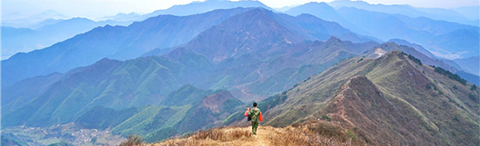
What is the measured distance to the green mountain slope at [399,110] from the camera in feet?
109

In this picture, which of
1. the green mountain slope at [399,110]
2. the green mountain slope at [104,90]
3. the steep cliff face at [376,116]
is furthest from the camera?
the green mountain slope at [104,90]

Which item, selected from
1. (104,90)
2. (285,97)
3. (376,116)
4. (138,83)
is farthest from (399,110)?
(104,90)

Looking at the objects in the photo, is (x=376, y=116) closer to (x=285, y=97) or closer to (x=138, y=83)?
(x=285, y=97)

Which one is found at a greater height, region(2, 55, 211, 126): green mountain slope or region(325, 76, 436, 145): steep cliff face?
region(2, 55, 211, 126): green mountain slope

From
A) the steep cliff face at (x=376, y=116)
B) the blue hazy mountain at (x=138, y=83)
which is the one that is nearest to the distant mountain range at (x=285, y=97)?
the steep cliff face at (x=376, y=116)

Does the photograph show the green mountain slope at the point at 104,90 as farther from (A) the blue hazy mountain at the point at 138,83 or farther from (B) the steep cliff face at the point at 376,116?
(B) the steep cliff face at the point at 376,116

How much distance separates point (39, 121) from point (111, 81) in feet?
149

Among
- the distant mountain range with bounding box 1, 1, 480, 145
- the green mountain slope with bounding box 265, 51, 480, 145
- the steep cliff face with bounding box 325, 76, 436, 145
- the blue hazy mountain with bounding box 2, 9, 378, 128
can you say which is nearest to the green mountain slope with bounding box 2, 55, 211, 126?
the blue hazy mountain with bounding box 2, 9, 378, 128

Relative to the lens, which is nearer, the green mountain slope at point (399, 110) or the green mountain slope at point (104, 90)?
the green mountain slope at point (399, 110)

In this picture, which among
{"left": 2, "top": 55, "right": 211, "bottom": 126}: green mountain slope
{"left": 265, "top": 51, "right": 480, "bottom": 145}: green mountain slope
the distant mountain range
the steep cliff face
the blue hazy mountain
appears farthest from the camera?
the blue hazy mountain

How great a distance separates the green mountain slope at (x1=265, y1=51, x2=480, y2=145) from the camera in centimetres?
3325

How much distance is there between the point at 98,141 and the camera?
10062cm

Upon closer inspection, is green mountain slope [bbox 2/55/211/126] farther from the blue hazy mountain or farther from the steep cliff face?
the steep cliff face

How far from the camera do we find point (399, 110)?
1674 inches
